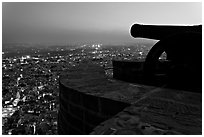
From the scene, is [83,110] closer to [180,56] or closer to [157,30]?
[180,56]

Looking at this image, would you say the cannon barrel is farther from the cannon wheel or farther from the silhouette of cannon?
the cannon wheel

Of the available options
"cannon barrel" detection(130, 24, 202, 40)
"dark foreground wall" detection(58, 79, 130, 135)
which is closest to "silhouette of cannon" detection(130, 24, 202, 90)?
"cannon barrel" detection(130, 24, 202, 40)

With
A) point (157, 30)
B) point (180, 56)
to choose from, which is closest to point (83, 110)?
point (180, 56)

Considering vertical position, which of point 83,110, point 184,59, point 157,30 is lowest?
point 83,110

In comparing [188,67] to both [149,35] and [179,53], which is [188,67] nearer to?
[179,53]

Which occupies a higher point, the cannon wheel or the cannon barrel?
the cannon barrel

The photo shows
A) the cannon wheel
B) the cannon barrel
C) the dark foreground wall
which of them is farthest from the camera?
the cannon barrel

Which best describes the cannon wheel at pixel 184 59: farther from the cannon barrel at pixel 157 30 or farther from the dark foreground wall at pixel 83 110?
the dark foreground wall at pixel 83 110

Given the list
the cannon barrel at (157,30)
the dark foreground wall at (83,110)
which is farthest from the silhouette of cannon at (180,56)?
the dark foreground wall at (83,110)
